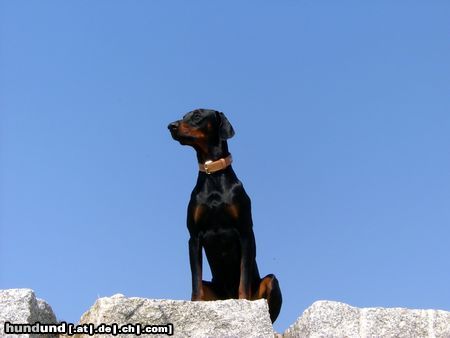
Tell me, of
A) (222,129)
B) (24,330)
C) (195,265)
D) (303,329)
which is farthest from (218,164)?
(24,330)

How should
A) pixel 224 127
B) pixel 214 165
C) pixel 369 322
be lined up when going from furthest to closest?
pixel 224 127, pixel 214 165, pixel 369 322

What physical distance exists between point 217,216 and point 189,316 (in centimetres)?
175

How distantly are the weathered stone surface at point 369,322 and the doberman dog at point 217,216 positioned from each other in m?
1.32

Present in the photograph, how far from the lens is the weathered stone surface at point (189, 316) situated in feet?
18.9

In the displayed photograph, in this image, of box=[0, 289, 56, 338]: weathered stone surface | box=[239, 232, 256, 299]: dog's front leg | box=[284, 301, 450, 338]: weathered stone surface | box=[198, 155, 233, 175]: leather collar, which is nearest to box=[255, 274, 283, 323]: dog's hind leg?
box=[239, 232, 256, 299]: dog's front leg

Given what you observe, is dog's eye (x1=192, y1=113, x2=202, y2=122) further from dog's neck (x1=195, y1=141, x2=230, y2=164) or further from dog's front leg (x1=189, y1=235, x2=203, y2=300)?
dog's front leg (x1=189, y1=235, x2=203, y2=300)

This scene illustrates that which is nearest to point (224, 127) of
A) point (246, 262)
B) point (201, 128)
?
point (201, 128)

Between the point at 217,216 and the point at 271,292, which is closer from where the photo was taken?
the point at 217,216

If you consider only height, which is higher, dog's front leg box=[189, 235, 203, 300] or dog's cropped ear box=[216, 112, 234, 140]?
dog's cropped ear box=[216, 112, 234, 140]

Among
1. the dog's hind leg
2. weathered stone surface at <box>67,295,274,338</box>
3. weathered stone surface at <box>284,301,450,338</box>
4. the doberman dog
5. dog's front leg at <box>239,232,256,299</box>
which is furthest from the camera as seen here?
the dog's hind leg

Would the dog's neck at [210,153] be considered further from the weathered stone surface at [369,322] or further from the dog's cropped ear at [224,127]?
the weathered stone surface at [369,322]

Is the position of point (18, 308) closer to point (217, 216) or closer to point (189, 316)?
point (189, 316)

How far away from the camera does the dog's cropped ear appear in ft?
25.2

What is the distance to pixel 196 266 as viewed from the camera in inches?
296
